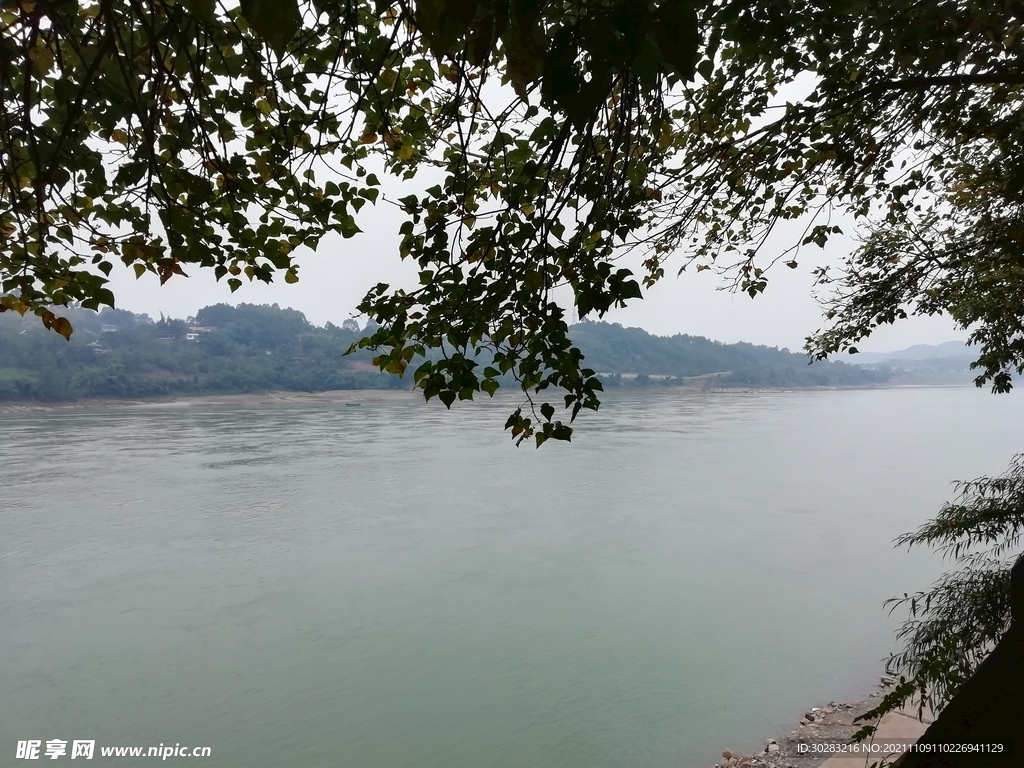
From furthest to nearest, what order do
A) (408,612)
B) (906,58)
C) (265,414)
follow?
(265,414) → (408,612) → (906,58)

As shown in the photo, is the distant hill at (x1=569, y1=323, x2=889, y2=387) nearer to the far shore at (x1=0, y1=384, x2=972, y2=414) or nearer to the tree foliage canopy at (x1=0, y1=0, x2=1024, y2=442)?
the far shore at (x1=0, y1=384, x2=972, y2=414)

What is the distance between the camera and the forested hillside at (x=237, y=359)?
2702 centimetres

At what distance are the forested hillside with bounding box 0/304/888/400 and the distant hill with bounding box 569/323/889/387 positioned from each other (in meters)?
0.06

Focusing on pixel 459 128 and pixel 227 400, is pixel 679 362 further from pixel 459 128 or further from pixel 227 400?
pixel 459 128

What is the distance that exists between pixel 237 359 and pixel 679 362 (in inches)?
915

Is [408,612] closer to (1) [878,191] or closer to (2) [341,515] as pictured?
(2) [341,515]

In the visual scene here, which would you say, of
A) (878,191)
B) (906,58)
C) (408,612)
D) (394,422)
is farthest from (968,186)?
(394,422)

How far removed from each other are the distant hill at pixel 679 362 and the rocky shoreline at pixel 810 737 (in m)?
28.2

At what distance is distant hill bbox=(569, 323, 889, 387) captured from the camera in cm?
3644

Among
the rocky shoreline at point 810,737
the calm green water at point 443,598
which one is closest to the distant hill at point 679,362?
the calm green water at point 443,598

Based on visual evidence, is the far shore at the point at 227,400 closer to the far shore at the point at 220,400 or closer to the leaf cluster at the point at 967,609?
the far shore at the point at 220,400

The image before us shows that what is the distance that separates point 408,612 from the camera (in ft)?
25.0

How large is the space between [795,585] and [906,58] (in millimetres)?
7532

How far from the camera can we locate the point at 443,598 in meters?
8.03
